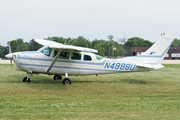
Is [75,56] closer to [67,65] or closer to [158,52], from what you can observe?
[67,65]

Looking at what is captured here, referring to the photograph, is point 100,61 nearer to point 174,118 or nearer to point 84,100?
point 84,100

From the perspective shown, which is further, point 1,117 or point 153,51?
point 153,51

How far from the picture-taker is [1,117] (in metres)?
5.50

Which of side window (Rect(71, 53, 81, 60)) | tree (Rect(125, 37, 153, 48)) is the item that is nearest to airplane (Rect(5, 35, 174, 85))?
Result: side window (Rect(71, 53, 81, 60))

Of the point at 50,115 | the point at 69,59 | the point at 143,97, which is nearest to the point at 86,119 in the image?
the point at 50,115

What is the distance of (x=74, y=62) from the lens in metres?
12.2

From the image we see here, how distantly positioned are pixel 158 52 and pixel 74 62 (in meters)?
5.65

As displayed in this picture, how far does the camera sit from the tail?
1272 centimetres

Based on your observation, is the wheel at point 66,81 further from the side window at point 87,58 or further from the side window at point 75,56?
the side window at point 87,58

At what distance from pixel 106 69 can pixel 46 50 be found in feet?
13.2

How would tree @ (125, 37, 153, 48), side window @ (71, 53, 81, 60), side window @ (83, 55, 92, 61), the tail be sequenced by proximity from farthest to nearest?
tree @ (125, 37, 153, 48) < the tail < side window @ (83, 55, 92, 61) < side window @ (71, 53, 81, 60)

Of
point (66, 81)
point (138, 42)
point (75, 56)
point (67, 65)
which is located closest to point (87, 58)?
point (75, 56)

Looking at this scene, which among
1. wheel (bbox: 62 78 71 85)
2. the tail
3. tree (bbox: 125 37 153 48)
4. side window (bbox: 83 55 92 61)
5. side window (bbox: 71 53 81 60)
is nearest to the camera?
wheel (bbox: 62 78 71 85)

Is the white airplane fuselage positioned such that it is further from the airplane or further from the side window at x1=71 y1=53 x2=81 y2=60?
the side window at x1=71 y1=53 x2=81 y2=60
